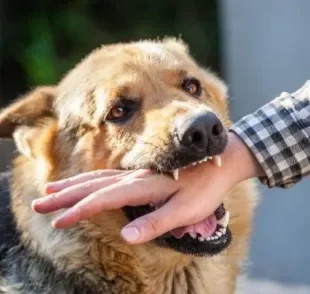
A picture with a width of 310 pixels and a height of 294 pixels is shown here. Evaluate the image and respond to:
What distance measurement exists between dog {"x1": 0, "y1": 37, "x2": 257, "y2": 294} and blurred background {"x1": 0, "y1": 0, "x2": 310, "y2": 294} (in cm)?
135

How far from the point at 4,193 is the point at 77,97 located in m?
0.48

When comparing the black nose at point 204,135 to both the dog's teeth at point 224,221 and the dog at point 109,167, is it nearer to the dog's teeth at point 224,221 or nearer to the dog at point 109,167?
the dog at point 109,167

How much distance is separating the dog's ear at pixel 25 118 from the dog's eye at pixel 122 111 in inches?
13.0

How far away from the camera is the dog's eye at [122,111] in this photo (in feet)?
12.9

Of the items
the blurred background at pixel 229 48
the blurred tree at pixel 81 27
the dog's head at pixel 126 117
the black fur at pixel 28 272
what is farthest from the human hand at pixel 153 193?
the blurred tree at pixel 81 27

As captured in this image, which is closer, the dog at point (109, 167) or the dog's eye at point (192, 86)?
the dog at point (109, 167)

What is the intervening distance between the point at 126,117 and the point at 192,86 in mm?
312

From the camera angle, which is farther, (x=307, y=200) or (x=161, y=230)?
(x=307, y=200)

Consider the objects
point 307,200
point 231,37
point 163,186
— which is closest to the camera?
point 163,186

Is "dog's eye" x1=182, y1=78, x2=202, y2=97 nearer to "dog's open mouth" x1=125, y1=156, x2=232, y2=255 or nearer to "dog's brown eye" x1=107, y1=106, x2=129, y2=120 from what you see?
"dog's brown eye" x1=107, y1=106, x2=129, y2=120

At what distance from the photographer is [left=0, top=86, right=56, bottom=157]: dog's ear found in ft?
13.6

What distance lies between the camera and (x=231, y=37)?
7980 mm

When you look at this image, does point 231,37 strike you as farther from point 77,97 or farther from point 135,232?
point 135,232

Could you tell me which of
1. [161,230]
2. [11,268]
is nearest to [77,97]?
[11,268]
